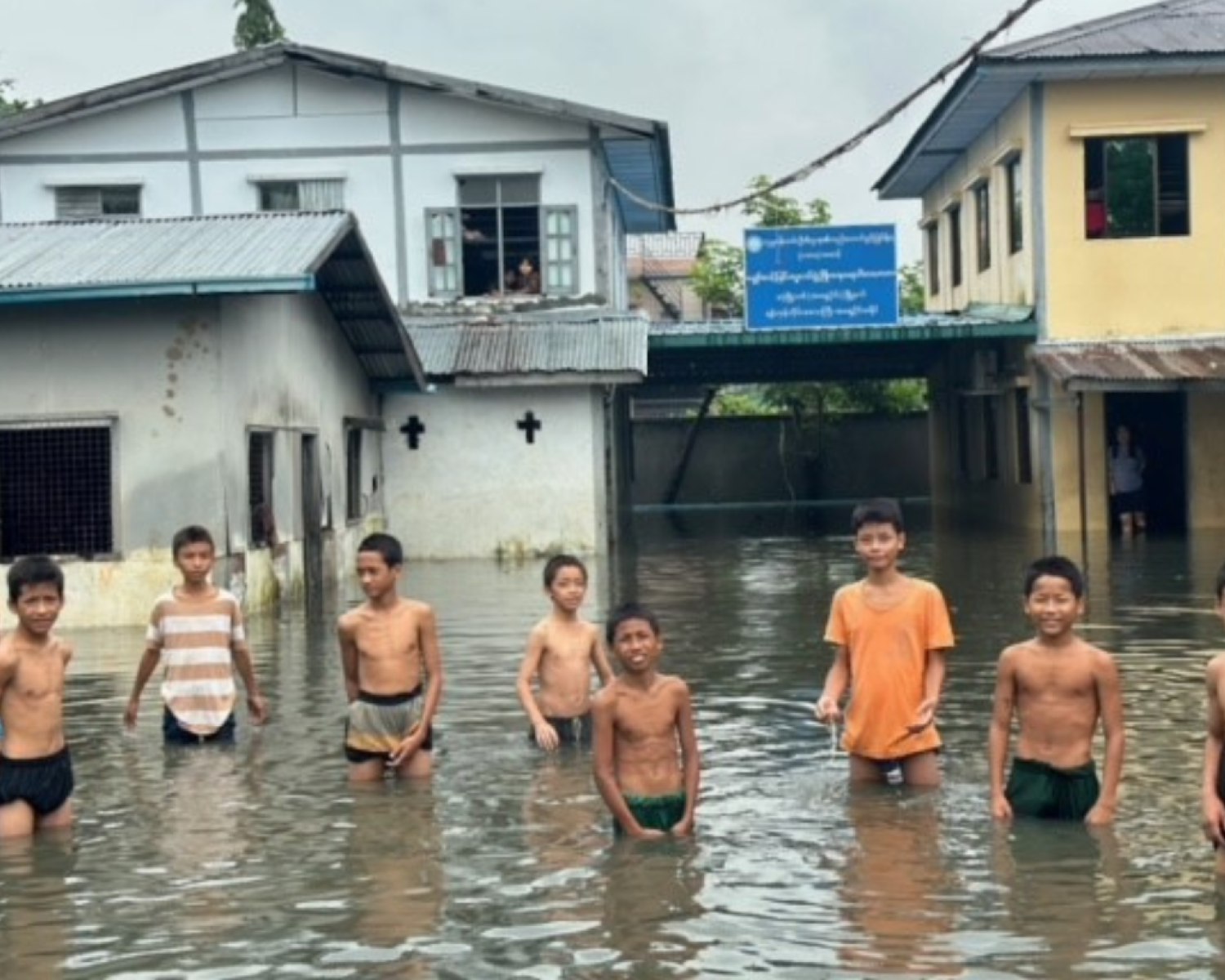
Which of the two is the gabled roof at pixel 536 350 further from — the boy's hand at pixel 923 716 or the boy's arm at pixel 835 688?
the boy's hand at pixel 923 716

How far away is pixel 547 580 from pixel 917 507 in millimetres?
30581

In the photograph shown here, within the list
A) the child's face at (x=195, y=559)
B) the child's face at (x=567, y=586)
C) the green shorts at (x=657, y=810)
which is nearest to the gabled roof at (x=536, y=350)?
the child's face at (x=195, y=559)

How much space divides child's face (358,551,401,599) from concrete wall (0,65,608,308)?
60.3ft

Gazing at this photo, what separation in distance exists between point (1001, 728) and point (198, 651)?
4715mm

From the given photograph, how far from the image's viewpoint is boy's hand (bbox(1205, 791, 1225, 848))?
21.9 ft

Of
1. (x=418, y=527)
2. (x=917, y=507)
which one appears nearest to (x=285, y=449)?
(x=418, y=527)

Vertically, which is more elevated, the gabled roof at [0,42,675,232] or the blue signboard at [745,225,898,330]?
the gabled roof at [0,42,675,232]

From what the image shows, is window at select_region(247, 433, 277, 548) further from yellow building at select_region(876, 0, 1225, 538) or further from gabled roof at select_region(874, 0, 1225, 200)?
gabled roof at select_region(874, 0, 1225, 200)

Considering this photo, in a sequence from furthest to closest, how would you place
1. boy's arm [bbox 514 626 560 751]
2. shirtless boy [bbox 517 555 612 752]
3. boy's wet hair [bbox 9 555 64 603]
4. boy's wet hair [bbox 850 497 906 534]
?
shirtless boy [bbox 517 555 612 752]
boy's arm [bbox 514 626 560 751]
boy's wet hair [bbox 850 497 906 534]
boy's wet hair [bbox 9 555 64 603]

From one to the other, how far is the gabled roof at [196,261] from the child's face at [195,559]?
6.06 meters

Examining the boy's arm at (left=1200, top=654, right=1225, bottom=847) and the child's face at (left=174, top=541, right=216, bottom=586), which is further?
the child's face at (left=174, top=541, right=216, bottom=586)

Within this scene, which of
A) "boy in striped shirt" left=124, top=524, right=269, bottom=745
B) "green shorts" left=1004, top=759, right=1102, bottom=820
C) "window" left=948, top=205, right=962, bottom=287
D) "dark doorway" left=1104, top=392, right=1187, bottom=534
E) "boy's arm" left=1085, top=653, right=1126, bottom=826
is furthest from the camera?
"window" left=948, top=205, right=962, bottom=287

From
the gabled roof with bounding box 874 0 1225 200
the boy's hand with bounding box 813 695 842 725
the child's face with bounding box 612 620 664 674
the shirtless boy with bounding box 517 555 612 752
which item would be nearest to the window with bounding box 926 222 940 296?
the gabled roof with bounding box 874 0 1225 200

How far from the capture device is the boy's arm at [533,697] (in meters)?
9.89
